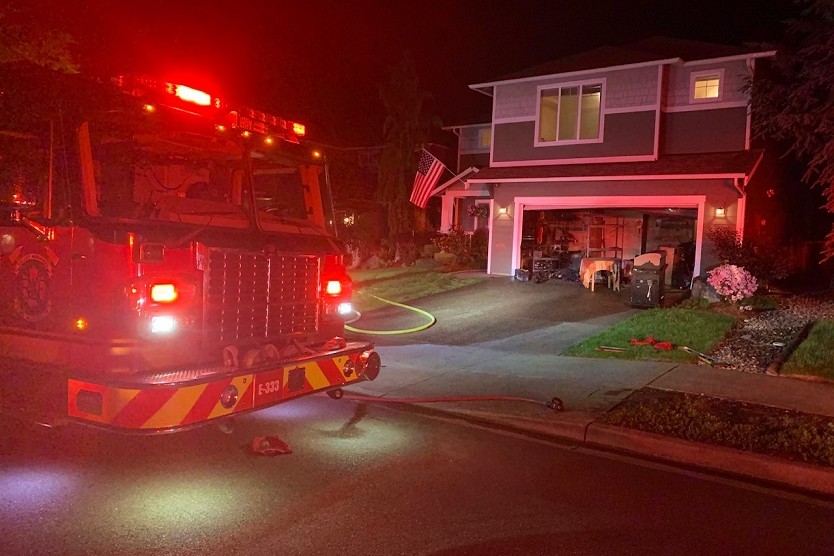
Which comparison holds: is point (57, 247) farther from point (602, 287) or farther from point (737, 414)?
point (602, 287)

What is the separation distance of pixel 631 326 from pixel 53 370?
31.0ft

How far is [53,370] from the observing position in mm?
4758

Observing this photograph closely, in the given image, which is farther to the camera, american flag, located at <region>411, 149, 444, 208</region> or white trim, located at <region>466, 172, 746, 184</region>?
american flag, located at <region>411, 149, 444, 208</region>

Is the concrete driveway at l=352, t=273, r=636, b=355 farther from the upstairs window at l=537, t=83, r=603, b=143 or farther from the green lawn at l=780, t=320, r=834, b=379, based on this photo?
the upstairs window at l=537, t=83, r=603, b=143

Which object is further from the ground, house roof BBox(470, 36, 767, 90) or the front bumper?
house roof BBox(470, 36, 767, 90)

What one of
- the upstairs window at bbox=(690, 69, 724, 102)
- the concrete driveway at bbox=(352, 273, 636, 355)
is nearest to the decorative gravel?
the concrete driveway at bbox=(352, 273, 636, 355)

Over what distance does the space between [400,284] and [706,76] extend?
29.8 ft

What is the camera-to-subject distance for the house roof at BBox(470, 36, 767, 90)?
651 inches

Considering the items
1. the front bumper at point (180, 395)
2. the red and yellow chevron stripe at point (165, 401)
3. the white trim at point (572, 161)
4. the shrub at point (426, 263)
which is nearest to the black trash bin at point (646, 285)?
the white trim at point (572, 161)

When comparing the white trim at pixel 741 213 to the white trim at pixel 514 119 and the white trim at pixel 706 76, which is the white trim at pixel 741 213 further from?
the white trim at pixel 514 119

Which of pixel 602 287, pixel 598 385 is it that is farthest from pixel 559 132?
pixel 598 385

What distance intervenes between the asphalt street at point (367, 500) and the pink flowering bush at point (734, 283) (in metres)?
8.49

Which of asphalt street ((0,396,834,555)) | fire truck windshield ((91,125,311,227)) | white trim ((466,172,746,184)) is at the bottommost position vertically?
asphalt street ((0,396,834,555))

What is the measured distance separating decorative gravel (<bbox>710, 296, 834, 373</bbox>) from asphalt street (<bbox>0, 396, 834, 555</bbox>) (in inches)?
177
